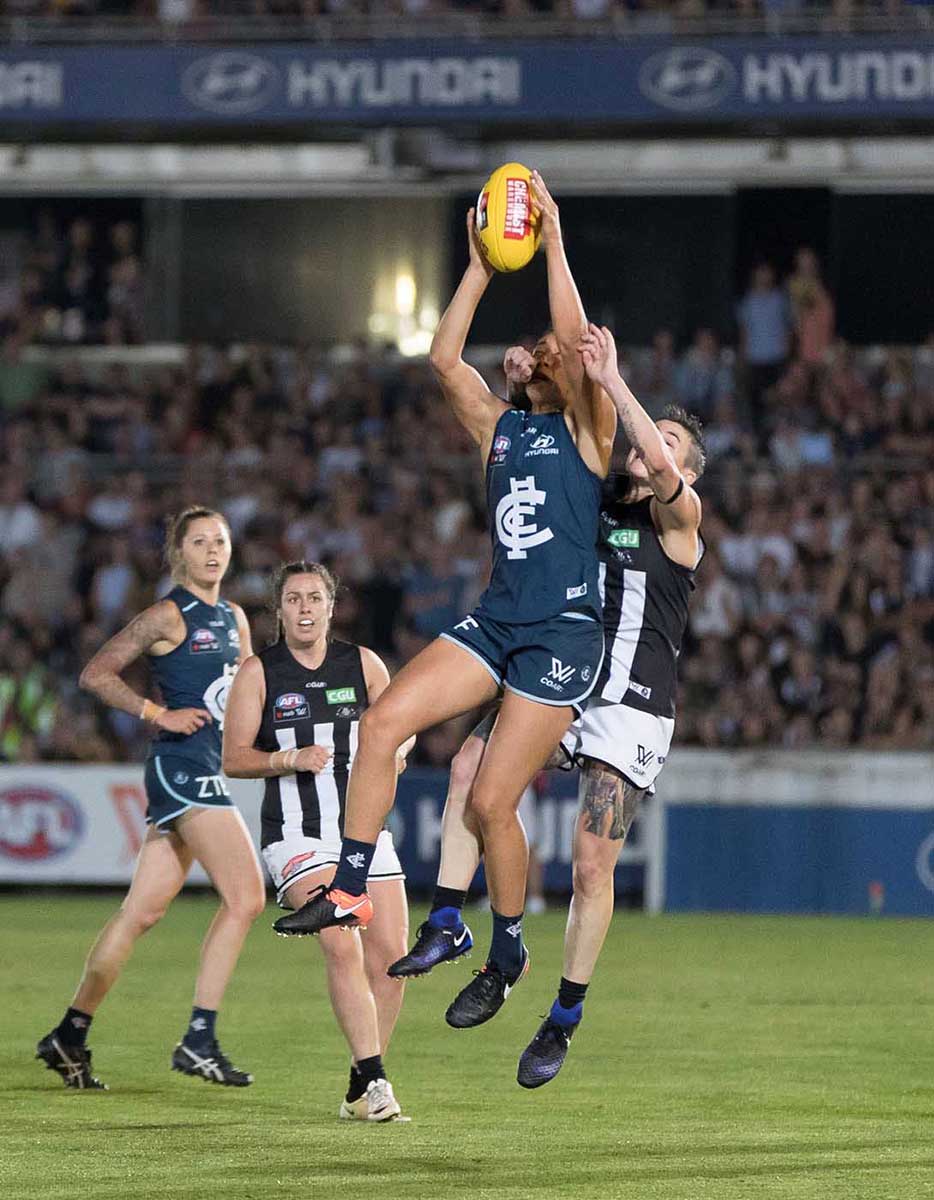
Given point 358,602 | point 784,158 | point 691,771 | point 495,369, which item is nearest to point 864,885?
point 691,771

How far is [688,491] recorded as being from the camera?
7586 mm

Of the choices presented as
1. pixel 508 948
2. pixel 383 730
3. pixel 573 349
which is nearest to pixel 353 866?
pixel 383 730

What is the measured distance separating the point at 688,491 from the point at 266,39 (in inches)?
565

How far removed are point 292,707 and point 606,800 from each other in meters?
1.40

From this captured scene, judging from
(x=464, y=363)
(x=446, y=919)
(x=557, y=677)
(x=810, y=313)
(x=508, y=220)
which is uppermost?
(x=810, y=313)

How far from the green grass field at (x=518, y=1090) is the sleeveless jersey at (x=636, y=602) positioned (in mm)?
1604

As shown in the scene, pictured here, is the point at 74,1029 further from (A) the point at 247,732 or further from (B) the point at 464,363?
(B) the point at 464,363

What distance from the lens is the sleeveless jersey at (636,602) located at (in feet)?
26.0

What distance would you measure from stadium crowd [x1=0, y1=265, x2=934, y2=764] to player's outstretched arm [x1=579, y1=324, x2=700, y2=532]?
414 inches

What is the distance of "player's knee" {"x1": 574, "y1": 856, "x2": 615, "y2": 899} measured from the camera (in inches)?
305

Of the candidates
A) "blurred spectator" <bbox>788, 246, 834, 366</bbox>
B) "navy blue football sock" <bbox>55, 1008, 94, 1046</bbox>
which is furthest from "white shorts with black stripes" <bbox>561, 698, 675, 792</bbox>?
"blurred spectator" <bbox>788, 246, 834, 366</bbox>

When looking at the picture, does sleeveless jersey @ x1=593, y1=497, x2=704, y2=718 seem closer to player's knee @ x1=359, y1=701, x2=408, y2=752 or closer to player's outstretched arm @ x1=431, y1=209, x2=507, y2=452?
player's outstretched arm @ x1=431, y1=209, x2=507, y2=452

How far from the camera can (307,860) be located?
27.1 feet

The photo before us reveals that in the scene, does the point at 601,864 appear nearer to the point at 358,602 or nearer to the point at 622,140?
the point at 358,602
